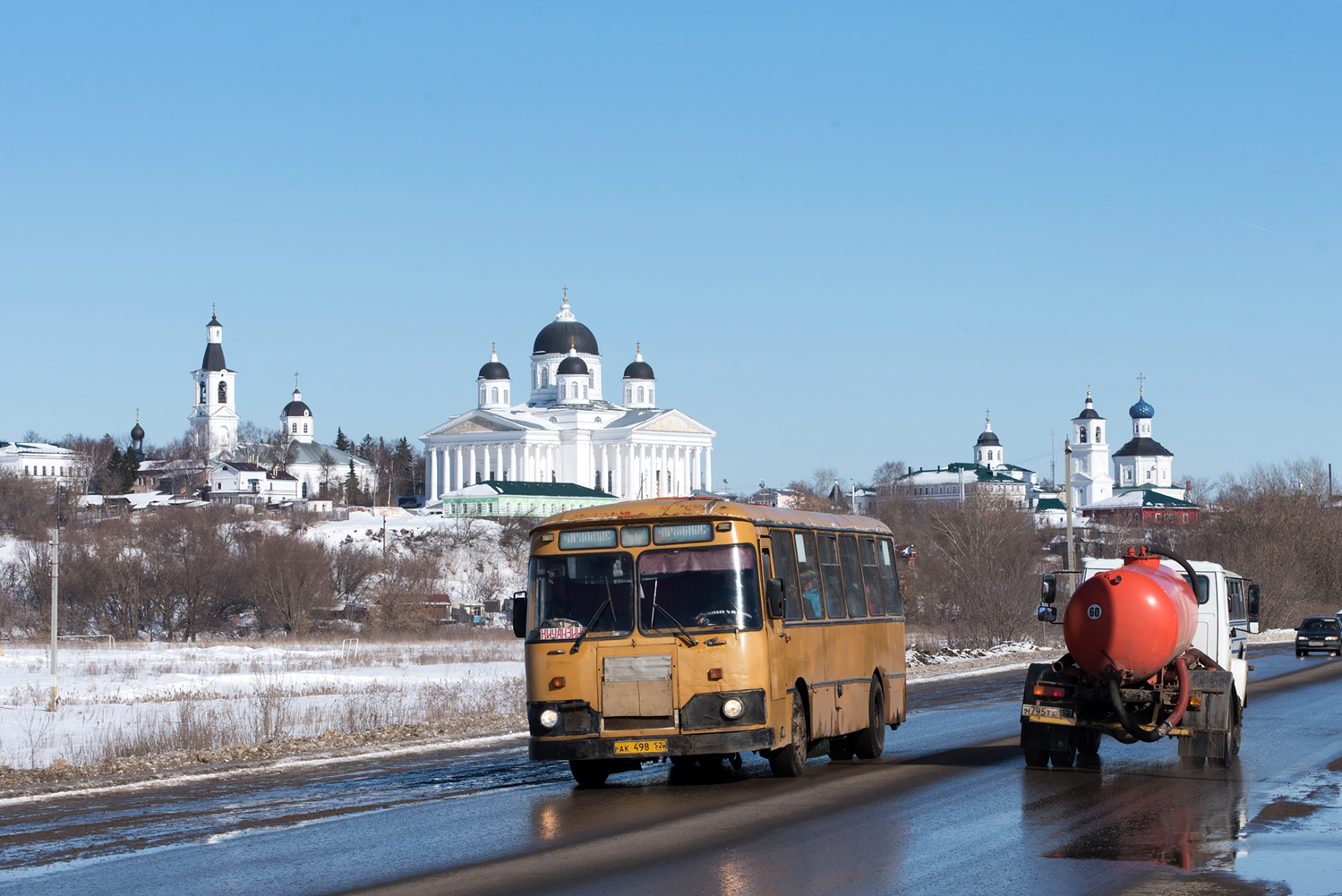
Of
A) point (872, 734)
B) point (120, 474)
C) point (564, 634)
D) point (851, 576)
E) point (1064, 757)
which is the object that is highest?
point (120, 474)

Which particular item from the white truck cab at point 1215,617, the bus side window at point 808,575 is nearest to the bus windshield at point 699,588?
the bus side window at point 808,575

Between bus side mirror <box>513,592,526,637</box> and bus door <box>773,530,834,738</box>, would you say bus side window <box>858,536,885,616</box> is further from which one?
bus side mirror <box>513,592,526,637</box>

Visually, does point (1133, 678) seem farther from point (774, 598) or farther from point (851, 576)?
point (774, 598)

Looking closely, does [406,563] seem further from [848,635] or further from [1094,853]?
[1094,853]

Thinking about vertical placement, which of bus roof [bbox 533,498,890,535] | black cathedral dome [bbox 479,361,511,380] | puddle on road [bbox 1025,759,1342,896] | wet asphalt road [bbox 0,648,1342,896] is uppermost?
black cathedral dome [bbox 479,361,511,380]

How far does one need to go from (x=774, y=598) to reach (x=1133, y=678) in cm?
384

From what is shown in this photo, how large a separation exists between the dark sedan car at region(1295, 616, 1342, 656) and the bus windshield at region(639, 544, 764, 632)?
37356mm

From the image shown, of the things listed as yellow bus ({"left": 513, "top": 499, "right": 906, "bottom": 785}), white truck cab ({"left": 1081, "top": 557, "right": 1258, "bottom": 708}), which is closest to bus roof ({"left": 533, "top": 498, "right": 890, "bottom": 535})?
yellow bus ({"left": 513, "top": 499, "right": 906, "bottom": 785})

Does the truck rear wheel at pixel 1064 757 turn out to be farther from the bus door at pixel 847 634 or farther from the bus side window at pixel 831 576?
the bus side window at pixel 831 576

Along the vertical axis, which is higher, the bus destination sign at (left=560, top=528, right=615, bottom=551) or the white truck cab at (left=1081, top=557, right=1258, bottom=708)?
the bus destination sign at (left=560, top=528, right=615, bottom=551)

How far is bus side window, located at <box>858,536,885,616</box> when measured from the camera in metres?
18.6

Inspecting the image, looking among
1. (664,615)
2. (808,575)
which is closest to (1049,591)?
(808,575)

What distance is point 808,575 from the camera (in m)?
16.5

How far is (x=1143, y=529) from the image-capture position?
446 ft
